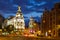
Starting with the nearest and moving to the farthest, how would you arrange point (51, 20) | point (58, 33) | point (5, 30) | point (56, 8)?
point (58, 33)
point (56, 8)
point (51, 20)
point (5, 30)

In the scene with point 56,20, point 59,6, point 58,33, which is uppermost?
point 59,6

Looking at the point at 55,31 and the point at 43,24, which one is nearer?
the point at 55,31

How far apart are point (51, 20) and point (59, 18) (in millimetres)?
16049

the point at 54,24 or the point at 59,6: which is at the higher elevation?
the point at 59,6

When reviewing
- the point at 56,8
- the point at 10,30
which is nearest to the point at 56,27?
the point at 56,8

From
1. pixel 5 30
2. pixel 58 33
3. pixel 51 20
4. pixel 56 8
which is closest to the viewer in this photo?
pixel 58 33

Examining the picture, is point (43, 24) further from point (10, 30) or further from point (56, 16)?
point (56, 16)

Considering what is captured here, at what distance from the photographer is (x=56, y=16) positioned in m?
120

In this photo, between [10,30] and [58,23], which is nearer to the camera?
[58,23]

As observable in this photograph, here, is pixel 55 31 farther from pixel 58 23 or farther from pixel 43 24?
pixel 43 24

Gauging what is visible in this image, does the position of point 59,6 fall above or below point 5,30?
above

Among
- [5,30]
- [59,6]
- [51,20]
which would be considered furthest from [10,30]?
[59,6]

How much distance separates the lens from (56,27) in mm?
117812

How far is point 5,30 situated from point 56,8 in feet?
183
